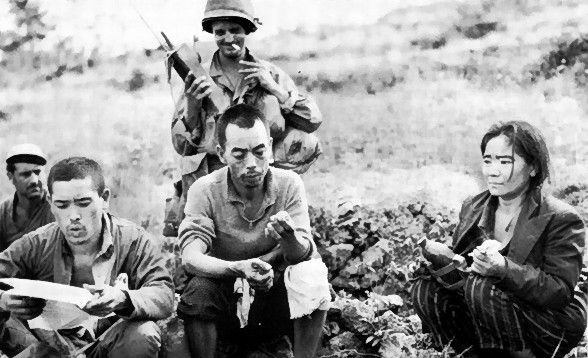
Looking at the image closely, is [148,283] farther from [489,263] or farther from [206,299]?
[489,263]

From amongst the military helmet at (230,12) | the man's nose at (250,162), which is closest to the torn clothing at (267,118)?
the military helmet at (230,12)

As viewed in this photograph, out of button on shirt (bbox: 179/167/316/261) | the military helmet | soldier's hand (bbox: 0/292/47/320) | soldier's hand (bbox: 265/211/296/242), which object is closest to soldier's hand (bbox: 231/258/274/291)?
soldier's hand (bbox: 265/211/296/242)

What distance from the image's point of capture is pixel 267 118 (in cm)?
595

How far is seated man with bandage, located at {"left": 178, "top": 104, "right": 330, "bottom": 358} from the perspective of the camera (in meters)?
5.12

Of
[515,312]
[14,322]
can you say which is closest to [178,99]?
[14,322]

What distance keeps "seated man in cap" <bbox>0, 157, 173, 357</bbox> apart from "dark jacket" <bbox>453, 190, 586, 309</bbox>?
61.3 inches

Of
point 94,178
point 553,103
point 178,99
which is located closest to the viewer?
point 94,178

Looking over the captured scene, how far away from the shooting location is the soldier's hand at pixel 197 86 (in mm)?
5832

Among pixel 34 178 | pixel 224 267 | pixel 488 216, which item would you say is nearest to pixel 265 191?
pixel 224 267

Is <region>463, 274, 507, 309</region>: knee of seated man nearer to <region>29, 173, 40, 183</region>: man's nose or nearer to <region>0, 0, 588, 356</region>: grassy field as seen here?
<region>0, 0, 588, 356</region>: grassy field

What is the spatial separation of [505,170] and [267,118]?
54.0 inches

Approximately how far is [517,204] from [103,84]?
3250 mm

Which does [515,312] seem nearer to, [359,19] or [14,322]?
[14,322]

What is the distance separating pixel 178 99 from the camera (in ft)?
20.2
